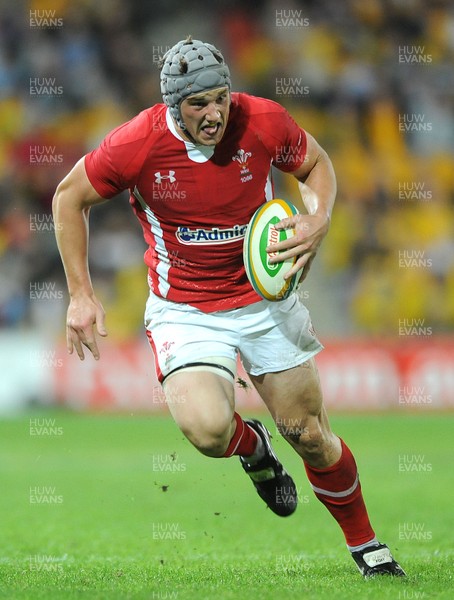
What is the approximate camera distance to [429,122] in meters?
15.9

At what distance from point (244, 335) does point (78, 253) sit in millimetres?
901

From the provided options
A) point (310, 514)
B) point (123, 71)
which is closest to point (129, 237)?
point (123, 71)

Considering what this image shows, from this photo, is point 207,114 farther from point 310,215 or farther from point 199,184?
point 310,215

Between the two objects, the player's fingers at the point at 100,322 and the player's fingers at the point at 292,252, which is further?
the player's fingers at the point at 100,322

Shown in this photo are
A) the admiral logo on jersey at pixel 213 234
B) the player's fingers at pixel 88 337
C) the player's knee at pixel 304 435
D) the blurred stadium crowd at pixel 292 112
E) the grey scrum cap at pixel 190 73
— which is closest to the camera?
the grey scrum cap at pixel 190 73

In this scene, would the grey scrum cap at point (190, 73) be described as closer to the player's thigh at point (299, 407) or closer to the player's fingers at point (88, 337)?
the player's fingers at point (88, 337)

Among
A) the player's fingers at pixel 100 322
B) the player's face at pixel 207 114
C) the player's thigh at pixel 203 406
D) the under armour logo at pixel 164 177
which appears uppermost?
the player's face at pixel 207 114

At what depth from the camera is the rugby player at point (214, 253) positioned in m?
4.67

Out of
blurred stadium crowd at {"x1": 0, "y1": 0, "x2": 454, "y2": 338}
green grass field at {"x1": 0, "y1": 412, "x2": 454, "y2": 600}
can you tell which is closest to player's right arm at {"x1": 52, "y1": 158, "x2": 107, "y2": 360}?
green grass field at {"x1": 0, "y1": 412, "x2": 454, "y2": 600}

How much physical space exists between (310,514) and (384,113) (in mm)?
9563

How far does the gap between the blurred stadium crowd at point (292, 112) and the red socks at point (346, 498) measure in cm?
927

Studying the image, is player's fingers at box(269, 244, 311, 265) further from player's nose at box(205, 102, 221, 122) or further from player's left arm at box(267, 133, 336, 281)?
player's nose at box(205, 102, 221, 122)

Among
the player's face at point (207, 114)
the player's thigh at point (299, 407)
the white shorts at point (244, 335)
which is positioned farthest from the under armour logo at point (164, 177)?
the player's thigh at point (299, 407)

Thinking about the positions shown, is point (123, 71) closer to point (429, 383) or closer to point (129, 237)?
point (129, 237)
